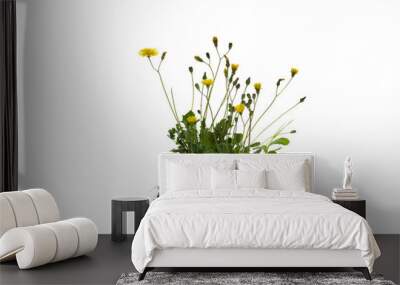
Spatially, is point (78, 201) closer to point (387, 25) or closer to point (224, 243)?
point (224, 243)

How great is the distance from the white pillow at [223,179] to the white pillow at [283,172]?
0.88 ft

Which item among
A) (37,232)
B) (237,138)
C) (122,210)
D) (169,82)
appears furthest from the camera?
(169,82)

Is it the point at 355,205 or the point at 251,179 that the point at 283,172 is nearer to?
the point at 251,179

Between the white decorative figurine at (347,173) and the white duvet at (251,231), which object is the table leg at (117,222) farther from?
the white decorative figurine at (347,173)

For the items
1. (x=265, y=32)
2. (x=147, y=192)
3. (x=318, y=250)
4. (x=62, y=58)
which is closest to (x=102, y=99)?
(x=62, y=58)

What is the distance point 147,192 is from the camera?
7.41m

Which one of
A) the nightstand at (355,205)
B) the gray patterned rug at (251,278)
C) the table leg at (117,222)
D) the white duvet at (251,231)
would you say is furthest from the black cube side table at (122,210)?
the nightstand at (355,205)

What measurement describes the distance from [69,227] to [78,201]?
1.95 metres

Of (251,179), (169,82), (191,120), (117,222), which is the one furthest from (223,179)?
(169,82)

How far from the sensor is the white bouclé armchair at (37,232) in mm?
5188

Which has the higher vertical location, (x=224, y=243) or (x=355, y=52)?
(x=355, y=52)

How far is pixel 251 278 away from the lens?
4852 millimetres

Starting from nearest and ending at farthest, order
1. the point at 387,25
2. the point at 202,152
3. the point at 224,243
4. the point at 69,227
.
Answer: the point at 224,243
the point at 69,227
the point at 202,152
the point at 387,25

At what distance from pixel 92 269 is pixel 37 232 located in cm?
52
